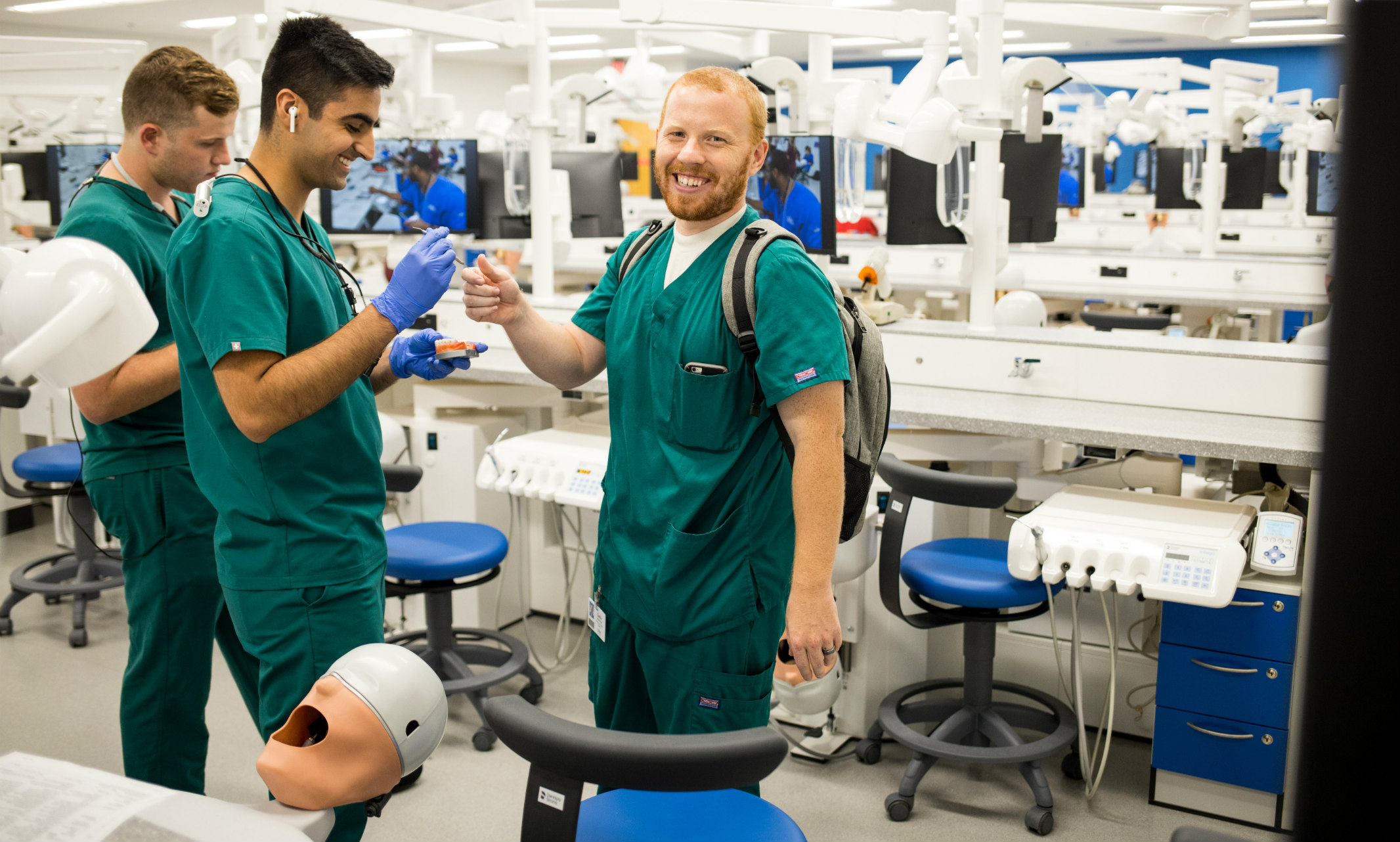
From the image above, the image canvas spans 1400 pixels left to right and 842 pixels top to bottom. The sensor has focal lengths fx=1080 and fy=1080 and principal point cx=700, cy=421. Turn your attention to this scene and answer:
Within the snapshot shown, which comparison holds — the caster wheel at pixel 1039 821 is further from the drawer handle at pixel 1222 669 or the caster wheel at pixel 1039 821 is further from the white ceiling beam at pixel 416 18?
the white ceiling beam at pixel 416 18

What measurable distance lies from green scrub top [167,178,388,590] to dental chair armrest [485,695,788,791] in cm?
62

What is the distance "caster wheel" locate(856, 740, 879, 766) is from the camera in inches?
117

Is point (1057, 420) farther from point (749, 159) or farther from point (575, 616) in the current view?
point (575, 616)

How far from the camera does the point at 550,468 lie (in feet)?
10.4

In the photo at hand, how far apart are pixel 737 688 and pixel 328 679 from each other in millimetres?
675

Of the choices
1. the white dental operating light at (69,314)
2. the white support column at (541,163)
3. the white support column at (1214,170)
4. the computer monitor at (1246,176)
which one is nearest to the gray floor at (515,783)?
the white support column at (541,163)

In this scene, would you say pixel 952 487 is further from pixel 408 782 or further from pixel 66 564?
pixel 66 564

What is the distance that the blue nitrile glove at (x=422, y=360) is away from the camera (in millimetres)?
1990

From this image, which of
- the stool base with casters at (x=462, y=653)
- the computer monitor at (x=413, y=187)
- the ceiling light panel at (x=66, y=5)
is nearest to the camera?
the stool base with casters at (x=462, y=653)

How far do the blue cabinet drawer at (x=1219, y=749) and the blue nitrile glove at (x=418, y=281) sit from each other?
202 cm

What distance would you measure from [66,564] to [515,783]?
250 centimetres

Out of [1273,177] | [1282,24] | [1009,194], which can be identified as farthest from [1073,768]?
[1282,24]

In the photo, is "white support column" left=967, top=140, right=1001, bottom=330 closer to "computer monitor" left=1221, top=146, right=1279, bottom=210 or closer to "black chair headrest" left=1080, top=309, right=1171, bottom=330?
"black chair headrest" left=1080, top=309, right=1171, bottom=330

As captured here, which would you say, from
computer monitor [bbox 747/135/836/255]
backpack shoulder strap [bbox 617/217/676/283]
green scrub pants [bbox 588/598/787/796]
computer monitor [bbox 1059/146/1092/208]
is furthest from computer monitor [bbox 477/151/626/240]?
computer monitor [bbox 1059/146/1092/208]
